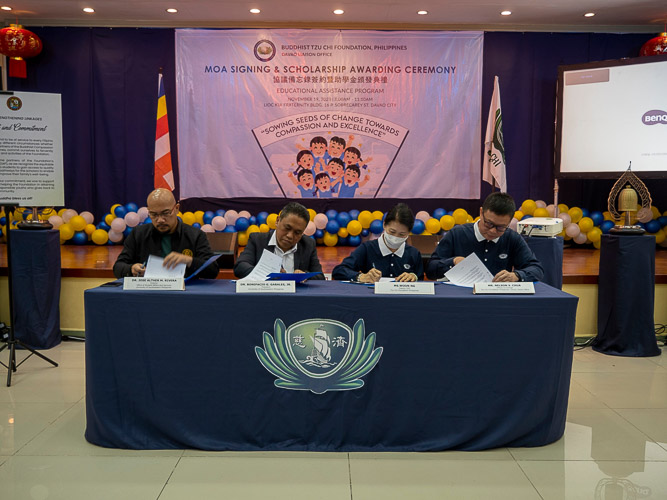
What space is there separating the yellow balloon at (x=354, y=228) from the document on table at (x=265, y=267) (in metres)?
3.82

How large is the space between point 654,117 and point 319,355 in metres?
5.30

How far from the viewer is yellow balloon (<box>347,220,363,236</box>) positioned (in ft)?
22.1

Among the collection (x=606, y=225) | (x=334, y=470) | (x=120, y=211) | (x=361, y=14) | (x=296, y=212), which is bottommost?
(x=334, y=470)

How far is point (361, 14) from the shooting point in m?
6.56

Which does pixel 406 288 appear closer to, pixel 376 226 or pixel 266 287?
pixel 266 287

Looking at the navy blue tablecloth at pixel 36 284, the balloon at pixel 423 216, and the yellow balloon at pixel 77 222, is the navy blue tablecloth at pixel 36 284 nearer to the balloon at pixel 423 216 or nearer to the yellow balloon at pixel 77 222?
the yellow balloon at pixel 77 222

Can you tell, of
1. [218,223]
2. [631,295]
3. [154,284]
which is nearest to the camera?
[154,284]

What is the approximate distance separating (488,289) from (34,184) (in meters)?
3.42

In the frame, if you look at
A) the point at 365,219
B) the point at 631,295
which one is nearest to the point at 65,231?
the point at 365,219

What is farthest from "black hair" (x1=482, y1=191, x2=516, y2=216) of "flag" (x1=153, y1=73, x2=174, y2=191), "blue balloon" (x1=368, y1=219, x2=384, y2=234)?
"flag" (x1=153, y1=73, x2=174, y2=191)

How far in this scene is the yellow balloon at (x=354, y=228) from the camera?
6730 mm

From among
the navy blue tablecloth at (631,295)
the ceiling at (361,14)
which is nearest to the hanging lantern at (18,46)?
the ceiling at (361,14)

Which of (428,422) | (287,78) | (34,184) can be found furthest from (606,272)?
(34,184)

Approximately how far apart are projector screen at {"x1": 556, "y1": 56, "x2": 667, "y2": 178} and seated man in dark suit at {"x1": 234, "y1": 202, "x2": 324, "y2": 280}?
433cm
